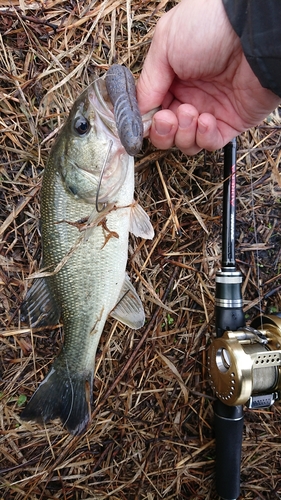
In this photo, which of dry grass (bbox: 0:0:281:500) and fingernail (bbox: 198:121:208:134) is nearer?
fingernail (bbox: 198:121:208:134)

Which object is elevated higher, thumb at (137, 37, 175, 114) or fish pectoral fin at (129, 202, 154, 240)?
thumb at (137, 37, 175, 114)

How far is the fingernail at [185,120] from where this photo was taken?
156cm

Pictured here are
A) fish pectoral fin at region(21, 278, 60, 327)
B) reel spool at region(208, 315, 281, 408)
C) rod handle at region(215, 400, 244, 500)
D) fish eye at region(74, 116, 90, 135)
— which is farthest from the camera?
rod handle at region(215, 400, 244, 500)

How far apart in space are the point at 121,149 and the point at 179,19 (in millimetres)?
557

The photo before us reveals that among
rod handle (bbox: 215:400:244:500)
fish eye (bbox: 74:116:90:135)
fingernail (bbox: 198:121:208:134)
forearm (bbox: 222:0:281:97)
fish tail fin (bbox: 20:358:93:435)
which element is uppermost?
forearm (bbox: 222:0:281:97)

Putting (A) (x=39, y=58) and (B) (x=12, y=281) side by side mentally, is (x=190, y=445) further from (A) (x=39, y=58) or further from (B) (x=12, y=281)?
(A) (x=39, y=58)

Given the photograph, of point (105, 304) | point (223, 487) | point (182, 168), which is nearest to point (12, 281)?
point (105, 304)

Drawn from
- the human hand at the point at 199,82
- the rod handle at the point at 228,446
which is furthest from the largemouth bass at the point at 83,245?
the rod handle at the point at 228,446

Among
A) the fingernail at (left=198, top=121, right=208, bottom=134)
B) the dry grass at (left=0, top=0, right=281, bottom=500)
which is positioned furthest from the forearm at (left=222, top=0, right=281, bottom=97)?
the dry grass at (left=0, top=0, right=281, bottom=500)

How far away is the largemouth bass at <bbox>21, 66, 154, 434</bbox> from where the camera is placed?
1506mm

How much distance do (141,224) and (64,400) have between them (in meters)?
0.89

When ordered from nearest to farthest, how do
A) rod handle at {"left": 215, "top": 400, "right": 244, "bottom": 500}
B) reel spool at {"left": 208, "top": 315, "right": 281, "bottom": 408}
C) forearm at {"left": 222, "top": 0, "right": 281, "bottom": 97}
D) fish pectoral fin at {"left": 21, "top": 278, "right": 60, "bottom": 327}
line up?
forearm at {"left": 222, "top": 0, "right": 281, "bottom": 97} < reel spool at {"left": 208, "top": 315, "right": 281, "bottom": 408} < fish pectoral fin at {"left": 21, "top": 278, "right": 60, "bottom": 327} < rod handle at {"left": 215, "top": 400, "right": 244, "bottom": 500}

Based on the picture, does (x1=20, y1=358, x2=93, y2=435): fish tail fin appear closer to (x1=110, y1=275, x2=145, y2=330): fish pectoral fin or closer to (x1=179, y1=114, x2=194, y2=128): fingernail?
(x1=110, y1=275, x2=145, y2=330): fish pectoral fin

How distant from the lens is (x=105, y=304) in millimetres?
1713
